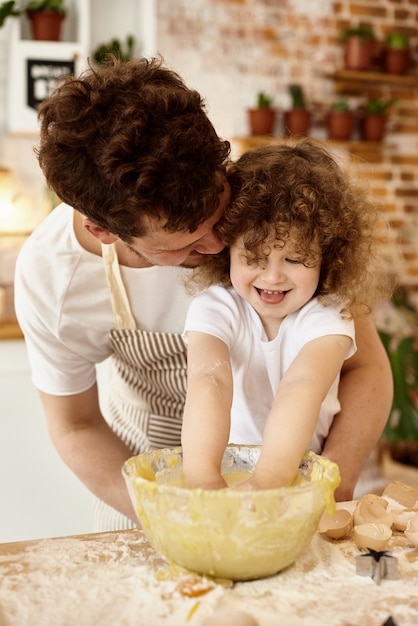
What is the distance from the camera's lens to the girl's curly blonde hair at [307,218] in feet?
3.69

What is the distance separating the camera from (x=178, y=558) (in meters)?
0.84

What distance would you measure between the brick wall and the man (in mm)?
2251

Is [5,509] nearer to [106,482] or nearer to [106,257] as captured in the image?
[106,482]

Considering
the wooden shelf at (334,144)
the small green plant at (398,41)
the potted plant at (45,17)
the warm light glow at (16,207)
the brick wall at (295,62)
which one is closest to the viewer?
the potted plant at (45,17)

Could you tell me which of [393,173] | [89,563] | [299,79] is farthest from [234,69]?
[89,563]

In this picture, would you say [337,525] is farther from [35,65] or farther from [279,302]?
[35,65]

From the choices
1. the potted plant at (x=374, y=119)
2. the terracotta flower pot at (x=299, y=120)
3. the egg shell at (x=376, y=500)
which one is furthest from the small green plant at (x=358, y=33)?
the egg shell at (x=376, y=500)

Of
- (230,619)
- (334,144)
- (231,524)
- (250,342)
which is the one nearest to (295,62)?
(334,144)

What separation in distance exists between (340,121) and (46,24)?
1.48m

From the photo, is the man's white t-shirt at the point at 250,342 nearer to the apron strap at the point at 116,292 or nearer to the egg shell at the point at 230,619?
the apron strap at the point at 116,292

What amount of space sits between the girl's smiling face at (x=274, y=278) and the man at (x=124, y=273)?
2.4 inches

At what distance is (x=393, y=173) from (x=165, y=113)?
3.24 m

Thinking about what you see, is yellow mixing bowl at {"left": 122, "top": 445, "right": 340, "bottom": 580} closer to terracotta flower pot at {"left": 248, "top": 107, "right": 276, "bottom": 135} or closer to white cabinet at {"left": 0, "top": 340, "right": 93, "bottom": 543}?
white cabinet at {"left": 0, "top": 340, "right": 93, "bottom": 543}

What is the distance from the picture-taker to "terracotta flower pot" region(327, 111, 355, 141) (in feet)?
12.5
